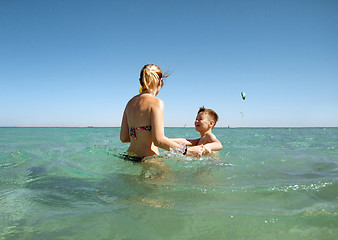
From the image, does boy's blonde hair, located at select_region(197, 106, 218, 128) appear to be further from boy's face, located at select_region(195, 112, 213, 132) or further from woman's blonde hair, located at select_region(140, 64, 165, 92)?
woman's blonde hair, located at select_region(140, 64, 165, 92)

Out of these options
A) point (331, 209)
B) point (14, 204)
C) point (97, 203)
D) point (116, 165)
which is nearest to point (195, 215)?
point (97, 203)

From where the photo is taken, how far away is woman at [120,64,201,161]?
2.98 meters

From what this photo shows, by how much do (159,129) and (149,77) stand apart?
83 centimetres

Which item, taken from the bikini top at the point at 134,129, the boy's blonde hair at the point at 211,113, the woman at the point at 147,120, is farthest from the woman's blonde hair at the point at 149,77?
the boy's blonde hair at the point at 211,113

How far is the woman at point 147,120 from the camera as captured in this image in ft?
9.78

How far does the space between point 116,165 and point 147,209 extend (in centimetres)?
228

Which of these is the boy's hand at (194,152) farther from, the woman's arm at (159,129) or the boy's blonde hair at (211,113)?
the boy's blonde hair at (211,113)

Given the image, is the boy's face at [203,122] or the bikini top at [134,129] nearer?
Answer: the bikini top at [134,129]

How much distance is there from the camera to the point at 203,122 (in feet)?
16.5

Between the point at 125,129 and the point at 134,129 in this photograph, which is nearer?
the point at 134,129

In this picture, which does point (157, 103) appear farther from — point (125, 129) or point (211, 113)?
point (211, 113)

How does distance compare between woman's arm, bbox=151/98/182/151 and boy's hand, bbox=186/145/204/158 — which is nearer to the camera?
woman's arm, bbox=151/98/182/151

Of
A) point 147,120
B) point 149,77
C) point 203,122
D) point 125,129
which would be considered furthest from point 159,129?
point 203,122

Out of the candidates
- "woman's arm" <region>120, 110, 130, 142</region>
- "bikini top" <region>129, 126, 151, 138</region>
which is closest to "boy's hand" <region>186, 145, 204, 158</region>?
"bikini top" <region>129, 126, 151, 138</region>
